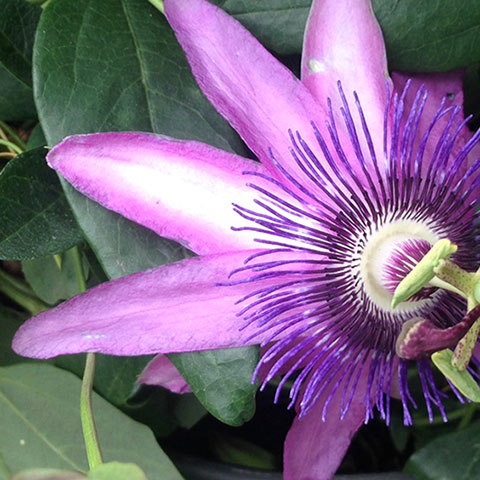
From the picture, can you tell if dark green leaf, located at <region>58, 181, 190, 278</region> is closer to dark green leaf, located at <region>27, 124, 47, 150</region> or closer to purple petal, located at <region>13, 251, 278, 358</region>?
purple petal, located at <region>13, 251, 278, 358</region>

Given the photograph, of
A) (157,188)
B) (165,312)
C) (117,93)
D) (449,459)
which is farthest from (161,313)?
(449,459)

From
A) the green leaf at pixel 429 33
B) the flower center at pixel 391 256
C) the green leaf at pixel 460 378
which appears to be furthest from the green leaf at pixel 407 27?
the green leaf at pixel 460 378

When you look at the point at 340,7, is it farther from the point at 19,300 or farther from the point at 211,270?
the point at 19,300

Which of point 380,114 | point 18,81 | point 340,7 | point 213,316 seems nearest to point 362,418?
point 213,316

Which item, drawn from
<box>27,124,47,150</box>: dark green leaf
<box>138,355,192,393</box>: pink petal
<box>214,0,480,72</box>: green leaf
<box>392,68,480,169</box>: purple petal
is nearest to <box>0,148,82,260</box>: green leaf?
<box>27,124,47,150</box>: dark green leaf

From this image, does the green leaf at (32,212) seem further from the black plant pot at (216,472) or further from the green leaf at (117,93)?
the black plant pot at (216,472)

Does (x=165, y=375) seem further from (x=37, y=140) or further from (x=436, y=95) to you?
(x=436, y=95)
